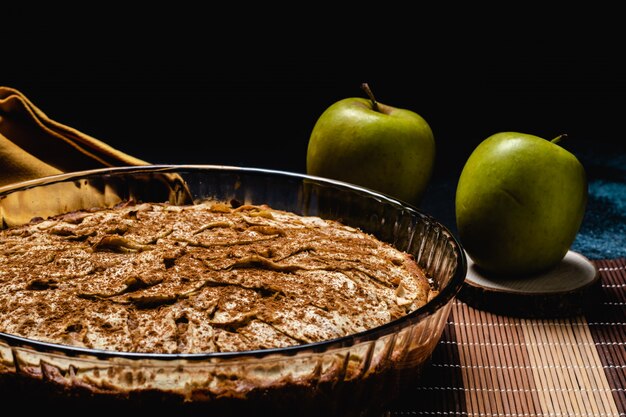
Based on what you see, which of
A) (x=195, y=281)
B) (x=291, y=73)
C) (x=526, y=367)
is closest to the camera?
(x=195, y=281)

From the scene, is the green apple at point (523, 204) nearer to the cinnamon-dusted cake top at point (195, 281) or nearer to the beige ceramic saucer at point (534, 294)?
the beige ceramic saucer at point (534, 294)

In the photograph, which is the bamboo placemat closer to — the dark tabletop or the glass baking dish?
the glass baking dish

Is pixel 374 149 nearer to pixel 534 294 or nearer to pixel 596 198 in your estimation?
pixel 534 294

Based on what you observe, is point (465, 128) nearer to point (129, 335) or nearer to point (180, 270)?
point (180, 270)

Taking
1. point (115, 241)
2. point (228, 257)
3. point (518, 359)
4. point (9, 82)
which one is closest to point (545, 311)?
point (518, 359)

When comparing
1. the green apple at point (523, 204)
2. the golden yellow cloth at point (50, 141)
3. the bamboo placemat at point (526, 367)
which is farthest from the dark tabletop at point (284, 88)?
the bamboo placemat at point (526, 367)

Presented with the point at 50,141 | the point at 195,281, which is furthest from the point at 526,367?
the point at 50,141

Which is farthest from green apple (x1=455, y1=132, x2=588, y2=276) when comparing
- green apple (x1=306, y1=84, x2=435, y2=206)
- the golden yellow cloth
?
the golden yellow cloth
